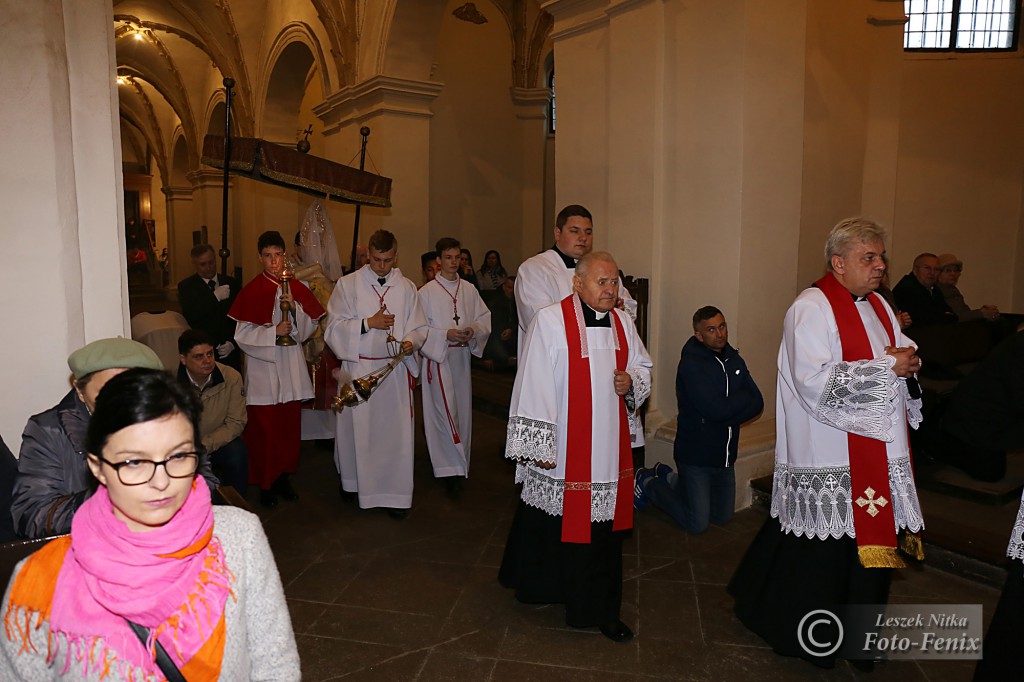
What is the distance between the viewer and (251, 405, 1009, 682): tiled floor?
10.9ft

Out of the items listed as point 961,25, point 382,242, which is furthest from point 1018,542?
point 961,25

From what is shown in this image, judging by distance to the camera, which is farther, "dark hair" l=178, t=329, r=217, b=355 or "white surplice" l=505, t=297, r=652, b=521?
"dark hair" l=178, t=329, r=217, b=355

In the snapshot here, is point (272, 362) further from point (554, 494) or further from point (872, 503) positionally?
point (872, 503)

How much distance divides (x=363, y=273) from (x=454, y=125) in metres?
7.51

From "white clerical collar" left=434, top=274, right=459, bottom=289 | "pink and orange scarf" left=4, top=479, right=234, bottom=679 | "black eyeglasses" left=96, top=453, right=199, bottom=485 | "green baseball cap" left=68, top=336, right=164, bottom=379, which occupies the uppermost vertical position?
"white clerical collar" left=434, top=274, right=459, bottom=289

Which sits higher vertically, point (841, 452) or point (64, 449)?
point (64, 449)

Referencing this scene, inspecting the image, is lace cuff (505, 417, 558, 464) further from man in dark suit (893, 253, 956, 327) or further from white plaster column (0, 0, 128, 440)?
man in dark suit (893, 253, 956, 327)

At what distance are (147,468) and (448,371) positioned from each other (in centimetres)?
455

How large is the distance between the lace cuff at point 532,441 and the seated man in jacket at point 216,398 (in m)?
1.97

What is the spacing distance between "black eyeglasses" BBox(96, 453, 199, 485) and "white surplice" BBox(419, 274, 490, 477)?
4226 mm

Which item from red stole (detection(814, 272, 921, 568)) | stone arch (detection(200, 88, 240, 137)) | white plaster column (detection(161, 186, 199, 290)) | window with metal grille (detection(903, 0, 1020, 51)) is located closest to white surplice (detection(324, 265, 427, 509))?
red stole (detection(814, 272, 921, 568))

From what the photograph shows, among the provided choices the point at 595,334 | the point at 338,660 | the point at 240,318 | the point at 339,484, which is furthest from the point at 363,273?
the point at 338,660

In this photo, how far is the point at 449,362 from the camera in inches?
247

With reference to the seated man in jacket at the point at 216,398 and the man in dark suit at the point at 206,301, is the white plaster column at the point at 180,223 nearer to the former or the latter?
the man in dark suit at the point at 206,301
